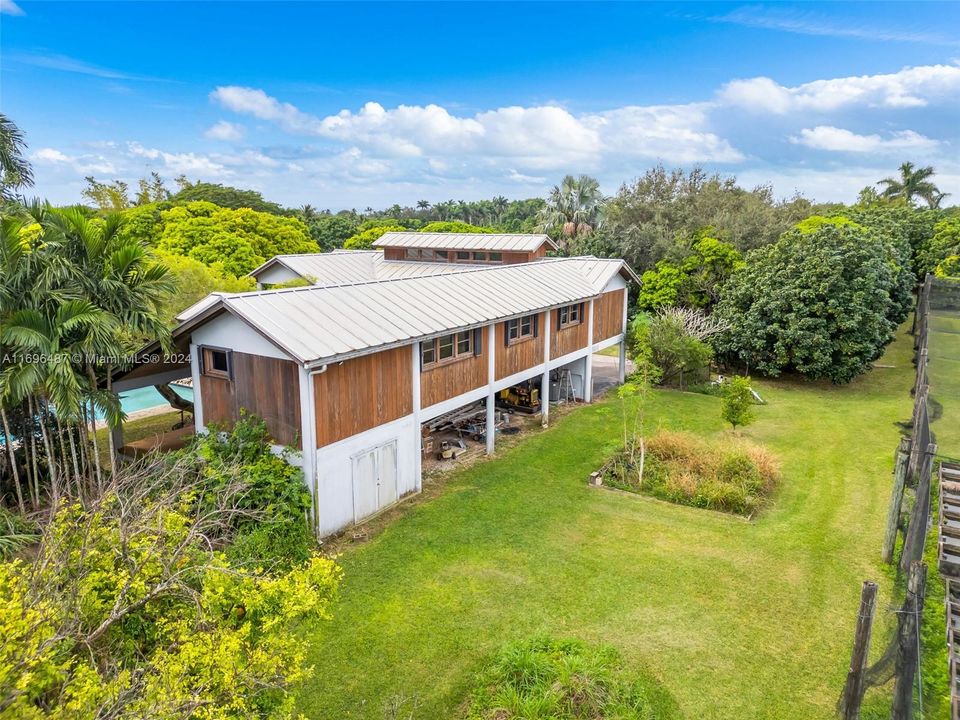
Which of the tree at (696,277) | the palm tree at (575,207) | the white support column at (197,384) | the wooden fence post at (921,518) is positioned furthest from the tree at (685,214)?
the white support column at (197,384)

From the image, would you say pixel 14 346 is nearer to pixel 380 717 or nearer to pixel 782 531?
pixel 380 717

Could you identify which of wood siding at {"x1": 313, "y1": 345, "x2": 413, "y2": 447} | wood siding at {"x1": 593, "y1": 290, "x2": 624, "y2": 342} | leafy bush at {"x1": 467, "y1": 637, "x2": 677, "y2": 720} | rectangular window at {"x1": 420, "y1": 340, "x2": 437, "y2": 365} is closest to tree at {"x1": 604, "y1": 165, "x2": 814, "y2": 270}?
wood siding at {"x1": 593, "y1": 290, "x2": 624, "y2": 342}

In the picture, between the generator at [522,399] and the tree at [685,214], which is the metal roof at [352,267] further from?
the tree at [685,214]

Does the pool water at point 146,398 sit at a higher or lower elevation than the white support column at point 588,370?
lower

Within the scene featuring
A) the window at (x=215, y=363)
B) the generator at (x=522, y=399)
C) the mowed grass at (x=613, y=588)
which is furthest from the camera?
the generator at (x=522, y=399)

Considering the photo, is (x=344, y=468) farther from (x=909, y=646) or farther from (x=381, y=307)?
(x=909, y=646)

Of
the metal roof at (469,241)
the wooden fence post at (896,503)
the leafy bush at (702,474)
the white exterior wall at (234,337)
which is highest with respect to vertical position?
the metal roof at (469,241)
